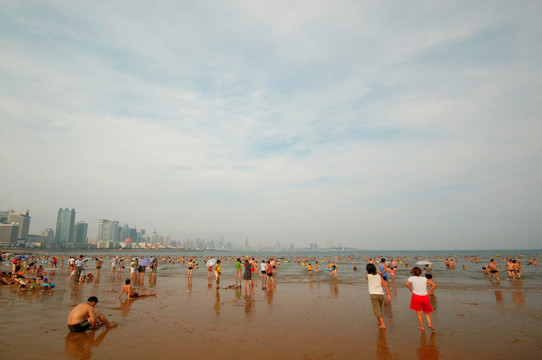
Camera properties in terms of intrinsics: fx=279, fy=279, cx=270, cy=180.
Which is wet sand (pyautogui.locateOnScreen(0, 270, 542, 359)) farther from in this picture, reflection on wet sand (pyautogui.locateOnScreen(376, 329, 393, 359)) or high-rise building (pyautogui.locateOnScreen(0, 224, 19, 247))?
high-rise building (pyautogui.locateOnScreen(0, 224, 19, 247))

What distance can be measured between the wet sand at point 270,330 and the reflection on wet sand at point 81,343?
0.02m

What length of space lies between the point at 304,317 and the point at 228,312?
3.02 m

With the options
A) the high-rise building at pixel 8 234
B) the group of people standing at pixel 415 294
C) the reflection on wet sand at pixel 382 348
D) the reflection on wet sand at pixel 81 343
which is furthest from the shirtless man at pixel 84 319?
the high-rise building at pixel 8 234

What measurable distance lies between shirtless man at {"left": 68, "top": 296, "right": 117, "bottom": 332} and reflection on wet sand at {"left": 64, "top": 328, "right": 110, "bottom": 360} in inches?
7.2

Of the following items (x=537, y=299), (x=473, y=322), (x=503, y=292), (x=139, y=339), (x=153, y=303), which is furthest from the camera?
(x=503, y=292)

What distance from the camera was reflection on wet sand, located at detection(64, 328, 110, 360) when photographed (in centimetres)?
665

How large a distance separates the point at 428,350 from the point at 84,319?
969 centimetres

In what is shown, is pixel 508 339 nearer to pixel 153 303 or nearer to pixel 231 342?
pixel 231 342

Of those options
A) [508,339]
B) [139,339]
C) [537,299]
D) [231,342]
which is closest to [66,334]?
[139,339]

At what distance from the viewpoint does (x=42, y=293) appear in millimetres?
15102

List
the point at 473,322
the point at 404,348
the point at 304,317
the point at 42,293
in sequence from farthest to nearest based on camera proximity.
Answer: the point at 42,293 → the point at 304,317 → the point at 473,322 → the point at 404,348

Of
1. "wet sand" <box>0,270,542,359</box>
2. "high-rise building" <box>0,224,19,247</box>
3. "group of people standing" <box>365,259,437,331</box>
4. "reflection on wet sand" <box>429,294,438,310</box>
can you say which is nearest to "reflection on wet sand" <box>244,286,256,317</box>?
"wet sand" <box>0,270,542,359</box>

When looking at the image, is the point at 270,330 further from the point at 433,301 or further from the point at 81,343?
the point at 433,301

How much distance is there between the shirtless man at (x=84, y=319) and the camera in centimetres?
814
